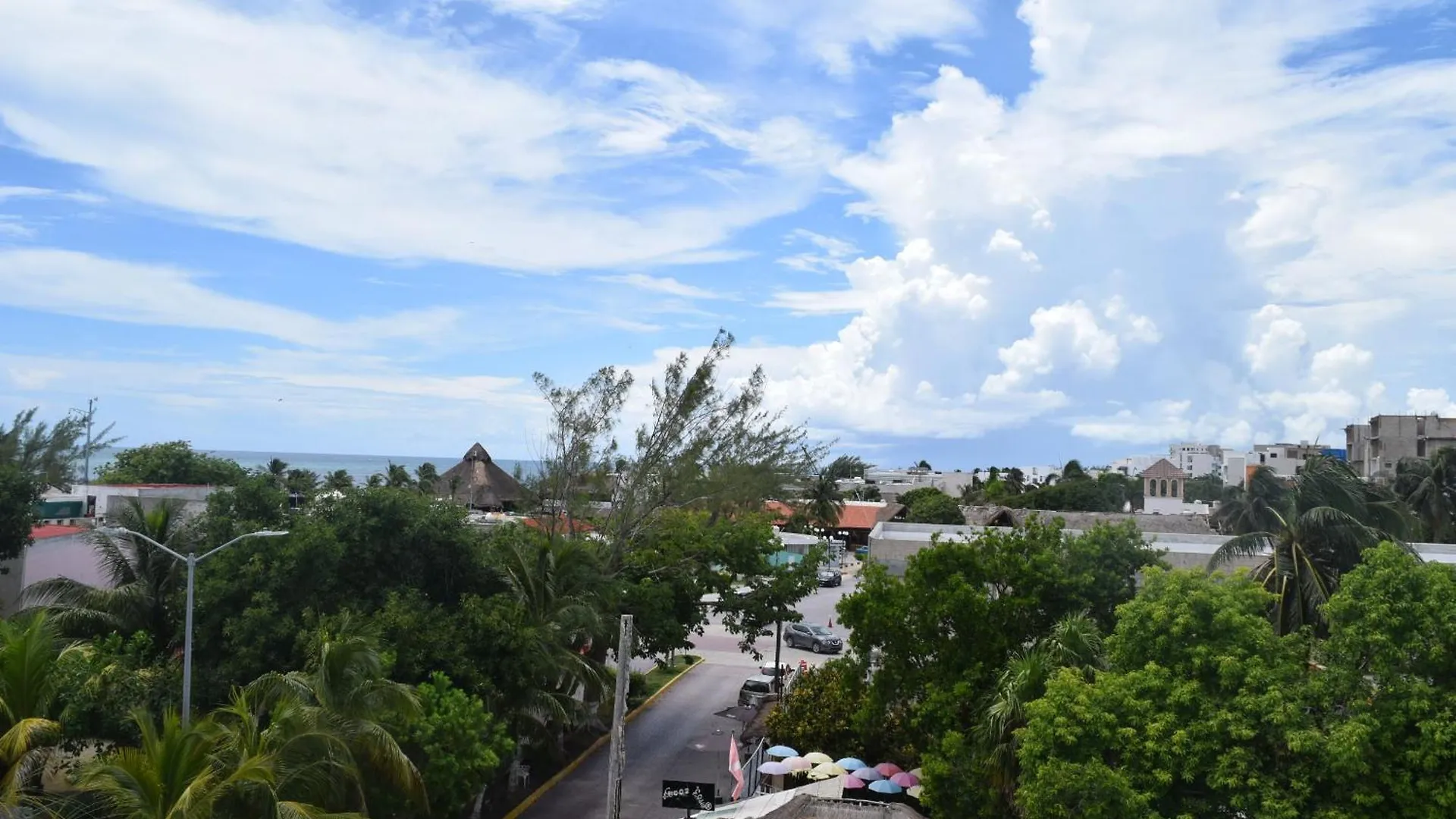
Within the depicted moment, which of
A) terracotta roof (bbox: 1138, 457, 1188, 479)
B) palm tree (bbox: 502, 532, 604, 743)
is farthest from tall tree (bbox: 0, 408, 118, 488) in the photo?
terracotta roof (bbox: 1138, 457, 1188, 479)

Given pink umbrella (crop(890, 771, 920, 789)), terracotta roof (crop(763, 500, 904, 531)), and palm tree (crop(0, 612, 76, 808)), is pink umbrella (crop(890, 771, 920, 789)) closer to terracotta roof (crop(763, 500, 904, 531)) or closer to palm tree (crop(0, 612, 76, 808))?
palm tree (crop(0, 612, 76, 808))

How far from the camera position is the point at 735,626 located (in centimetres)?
2970

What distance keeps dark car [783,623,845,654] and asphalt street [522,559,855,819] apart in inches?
11.4

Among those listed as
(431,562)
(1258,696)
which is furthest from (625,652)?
(1258,696)

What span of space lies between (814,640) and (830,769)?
65.2ft

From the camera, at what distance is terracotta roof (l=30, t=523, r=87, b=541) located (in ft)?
94.4

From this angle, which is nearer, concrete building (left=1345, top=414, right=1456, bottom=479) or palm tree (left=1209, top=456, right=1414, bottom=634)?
palm tree (left=1209, top=456, right=1414, bottom=634)

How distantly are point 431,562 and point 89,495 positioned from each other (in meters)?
24.4

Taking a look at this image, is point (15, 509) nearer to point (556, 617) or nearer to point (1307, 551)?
point (556, 617)

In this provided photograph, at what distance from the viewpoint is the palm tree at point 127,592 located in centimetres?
2050

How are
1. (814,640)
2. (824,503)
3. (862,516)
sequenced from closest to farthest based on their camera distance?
(814,640) → (824,503) → (862,516)

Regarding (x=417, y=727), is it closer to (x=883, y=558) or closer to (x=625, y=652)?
(x=625, y=652)

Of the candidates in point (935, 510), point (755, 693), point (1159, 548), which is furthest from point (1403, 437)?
point (755, 693)

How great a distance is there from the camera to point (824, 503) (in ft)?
237
